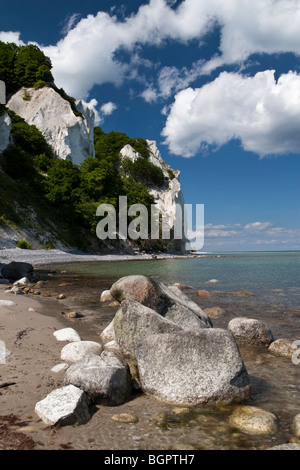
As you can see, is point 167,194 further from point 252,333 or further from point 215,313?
point 252,333

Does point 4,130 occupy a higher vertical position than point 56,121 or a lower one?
lower

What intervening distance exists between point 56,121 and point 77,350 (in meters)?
66.2

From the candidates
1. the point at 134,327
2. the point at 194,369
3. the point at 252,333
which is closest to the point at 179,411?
the point at 194,369

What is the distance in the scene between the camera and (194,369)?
497cm

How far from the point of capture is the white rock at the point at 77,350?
20.6 feet

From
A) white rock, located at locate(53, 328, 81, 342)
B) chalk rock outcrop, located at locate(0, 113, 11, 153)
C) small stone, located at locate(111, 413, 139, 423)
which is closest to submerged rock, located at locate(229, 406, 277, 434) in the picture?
small stone, located at locate(111, 413, 139, 423)

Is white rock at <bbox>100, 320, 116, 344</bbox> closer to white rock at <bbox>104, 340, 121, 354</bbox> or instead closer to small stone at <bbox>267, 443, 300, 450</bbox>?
white rock at <bbox>104, 340, 121, 354</bbox>

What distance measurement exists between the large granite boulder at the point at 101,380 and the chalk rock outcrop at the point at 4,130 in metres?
53.6

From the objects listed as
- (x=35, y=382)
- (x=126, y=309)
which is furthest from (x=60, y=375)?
(x=126, y=309)

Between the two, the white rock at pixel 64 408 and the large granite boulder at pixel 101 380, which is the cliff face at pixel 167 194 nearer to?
the large granite boulder at pixel 101 380

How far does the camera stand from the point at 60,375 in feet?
17.9

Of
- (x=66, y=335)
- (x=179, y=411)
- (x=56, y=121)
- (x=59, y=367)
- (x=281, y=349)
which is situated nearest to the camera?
(x=179, y=411)

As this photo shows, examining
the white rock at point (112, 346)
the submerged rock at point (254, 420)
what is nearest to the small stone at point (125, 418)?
the submerged rock at point (254, 420)

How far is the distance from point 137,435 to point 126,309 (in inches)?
118
